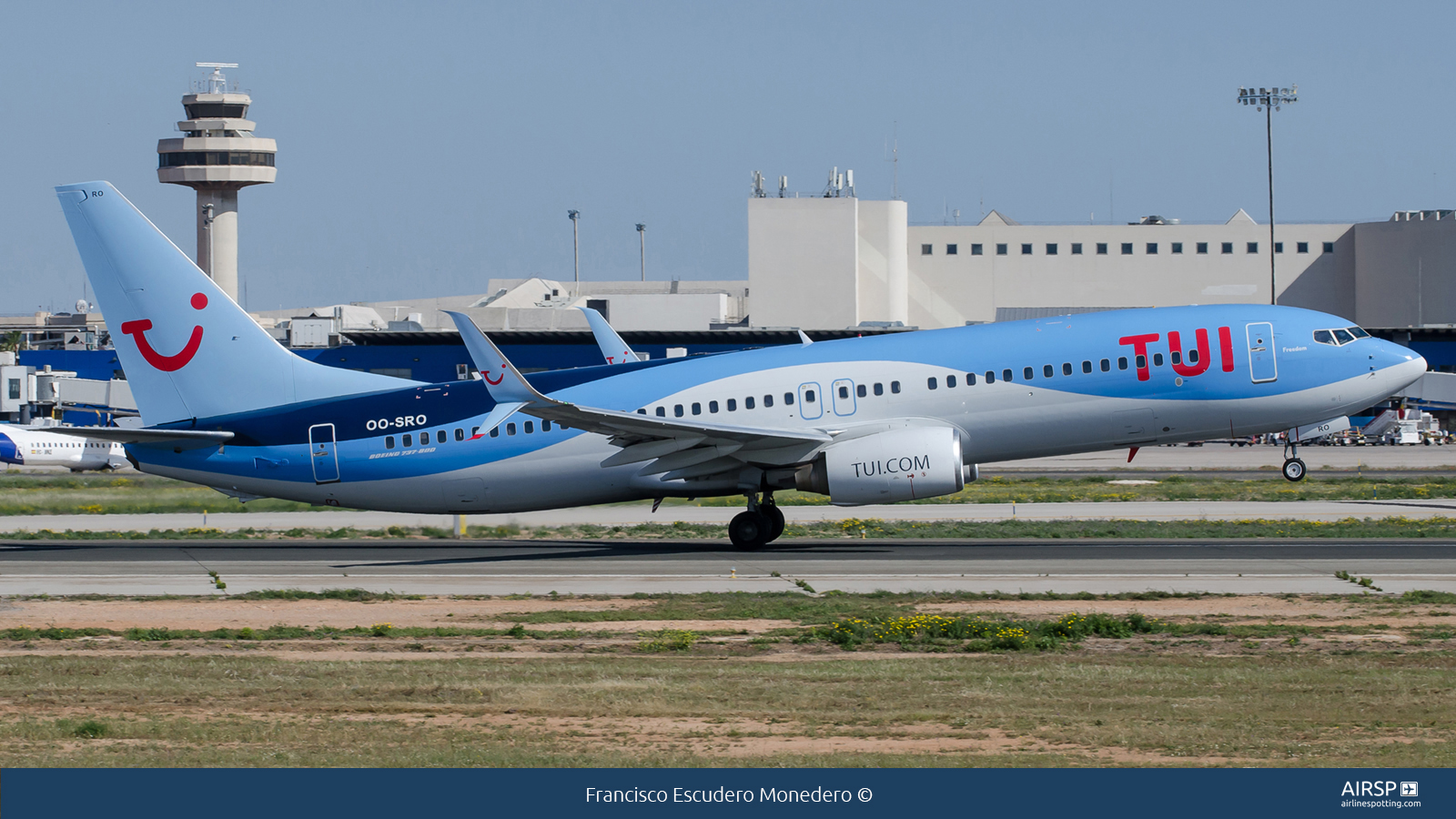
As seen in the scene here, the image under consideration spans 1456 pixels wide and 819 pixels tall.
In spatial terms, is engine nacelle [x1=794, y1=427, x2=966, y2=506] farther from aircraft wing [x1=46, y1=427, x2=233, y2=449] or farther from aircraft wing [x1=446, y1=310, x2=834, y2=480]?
aircraft wing [x1=46, y1=427, x2=233, y2=449]

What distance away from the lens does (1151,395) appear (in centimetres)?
3006

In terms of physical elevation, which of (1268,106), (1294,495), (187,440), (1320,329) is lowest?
→ (1294,495)

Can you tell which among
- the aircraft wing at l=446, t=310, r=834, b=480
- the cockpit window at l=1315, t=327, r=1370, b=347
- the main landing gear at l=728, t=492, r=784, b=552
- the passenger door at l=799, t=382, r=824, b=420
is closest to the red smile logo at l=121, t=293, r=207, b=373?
the aircraft wing at l=446, t=310, r=834, b=480

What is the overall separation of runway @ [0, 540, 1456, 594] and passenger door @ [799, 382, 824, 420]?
3.01m

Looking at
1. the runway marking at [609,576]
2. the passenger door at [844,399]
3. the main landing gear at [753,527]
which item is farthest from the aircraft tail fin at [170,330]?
the passenger door at [844,399]

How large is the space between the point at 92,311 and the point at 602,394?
538 ft

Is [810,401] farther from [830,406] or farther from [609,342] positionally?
[609,342]

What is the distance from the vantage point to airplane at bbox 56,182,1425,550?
30062 millimetres

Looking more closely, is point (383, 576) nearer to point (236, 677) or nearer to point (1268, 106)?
point (236, 677)

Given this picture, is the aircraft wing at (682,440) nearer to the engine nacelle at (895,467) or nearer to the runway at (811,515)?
the engine nacelle at (895,467)

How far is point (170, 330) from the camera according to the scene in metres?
31.9

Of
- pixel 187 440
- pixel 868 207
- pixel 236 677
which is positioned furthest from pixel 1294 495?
pixel 868 207

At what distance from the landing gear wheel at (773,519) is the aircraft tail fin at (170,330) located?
350 inches

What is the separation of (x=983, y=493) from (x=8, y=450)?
165 ft
